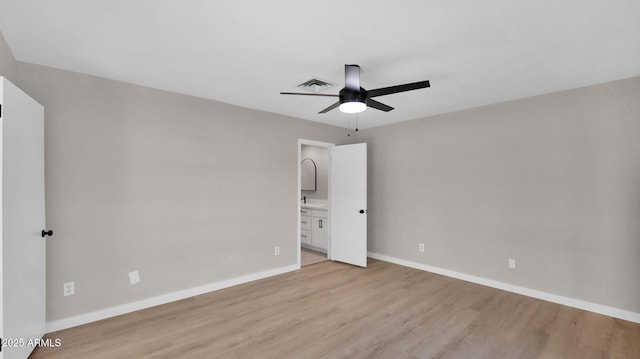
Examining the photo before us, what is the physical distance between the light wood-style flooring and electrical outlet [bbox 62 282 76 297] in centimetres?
33

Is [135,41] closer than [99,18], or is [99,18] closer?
[99,18]

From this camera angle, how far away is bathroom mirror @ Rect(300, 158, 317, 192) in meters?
6.70

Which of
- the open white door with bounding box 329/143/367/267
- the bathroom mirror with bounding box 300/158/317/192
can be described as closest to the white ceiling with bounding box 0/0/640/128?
the open white door with bounding box 329/143/367/267

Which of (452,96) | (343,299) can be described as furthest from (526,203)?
(343,299)

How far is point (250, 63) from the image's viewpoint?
2.56 m

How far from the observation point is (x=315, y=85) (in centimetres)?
303

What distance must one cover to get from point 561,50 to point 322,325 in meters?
3.19

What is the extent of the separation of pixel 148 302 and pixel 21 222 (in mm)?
1514

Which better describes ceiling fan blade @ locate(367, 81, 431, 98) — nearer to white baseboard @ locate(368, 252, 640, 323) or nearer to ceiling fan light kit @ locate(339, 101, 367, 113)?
ceiling fan light kit @ locate(339, 101, 367, 113)

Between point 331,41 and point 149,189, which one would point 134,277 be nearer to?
point 149,189

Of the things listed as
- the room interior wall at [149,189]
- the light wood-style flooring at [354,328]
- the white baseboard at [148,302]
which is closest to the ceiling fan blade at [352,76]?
the room interior wall at [149,189]

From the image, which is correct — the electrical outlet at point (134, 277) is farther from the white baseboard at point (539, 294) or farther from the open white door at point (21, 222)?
the white baseboard at point (539, 294)

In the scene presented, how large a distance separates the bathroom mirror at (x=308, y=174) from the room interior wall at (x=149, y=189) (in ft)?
7.81

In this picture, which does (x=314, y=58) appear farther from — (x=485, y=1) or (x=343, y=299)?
(x=343, y=299)
